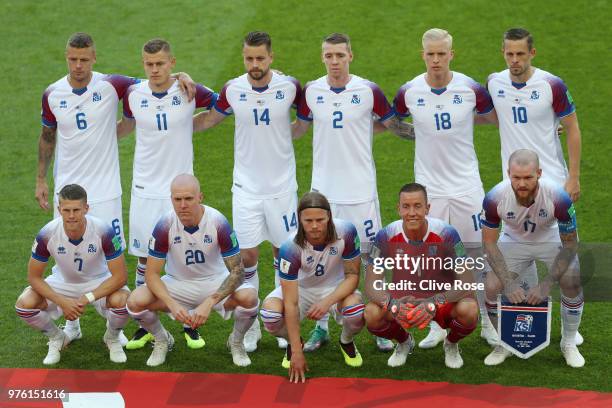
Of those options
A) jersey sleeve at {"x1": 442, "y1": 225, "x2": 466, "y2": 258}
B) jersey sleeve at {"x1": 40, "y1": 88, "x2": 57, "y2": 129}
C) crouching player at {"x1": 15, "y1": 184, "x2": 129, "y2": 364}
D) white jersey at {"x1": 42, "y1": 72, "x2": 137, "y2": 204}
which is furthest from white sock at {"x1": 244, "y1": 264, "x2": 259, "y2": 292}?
jersey sleeve at {"x1": 40, "y1": 88, "x2": 57, "y2": 129}

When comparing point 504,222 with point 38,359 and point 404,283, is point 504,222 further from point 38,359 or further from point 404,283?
point 38,359

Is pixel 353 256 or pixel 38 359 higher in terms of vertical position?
pixel 353 256

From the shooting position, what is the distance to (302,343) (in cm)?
951

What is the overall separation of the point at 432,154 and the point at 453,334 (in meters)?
1.46

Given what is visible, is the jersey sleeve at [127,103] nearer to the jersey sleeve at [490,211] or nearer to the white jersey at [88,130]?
the white jersey at [88,130]

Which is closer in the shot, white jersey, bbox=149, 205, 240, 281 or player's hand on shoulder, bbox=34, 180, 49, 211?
white jersey, bbox=149, 205, 240, 281

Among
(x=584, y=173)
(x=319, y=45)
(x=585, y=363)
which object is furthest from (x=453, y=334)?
(x=319, y=45)

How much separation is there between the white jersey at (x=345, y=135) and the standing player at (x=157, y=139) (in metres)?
1.06

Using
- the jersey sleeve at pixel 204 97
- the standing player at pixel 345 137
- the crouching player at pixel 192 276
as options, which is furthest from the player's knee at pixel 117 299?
the jersey sleeve at pixel 204 97

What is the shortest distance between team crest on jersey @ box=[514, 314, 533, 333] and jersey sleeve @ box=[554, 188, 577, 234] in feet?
2.39

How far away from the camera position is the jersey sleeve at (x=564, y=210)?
9102 mm

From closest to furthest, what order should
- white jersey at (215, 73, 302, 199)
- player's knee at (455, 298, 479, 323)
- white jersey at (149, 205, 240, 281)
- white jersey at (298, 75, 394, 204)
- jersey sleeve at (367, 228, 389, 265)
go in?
1. player's knee at (455, 298, 479, 323)
2. jersey sleeve at (367, 228, 389, 265)
3. white jersey at (149, 205, 240, 281)
4. white jersey at (298, 75, 394, 204)
5. white jersey at (215, 73, 302, 199)

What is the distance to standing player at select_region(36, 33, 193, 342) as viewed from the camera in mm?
9961

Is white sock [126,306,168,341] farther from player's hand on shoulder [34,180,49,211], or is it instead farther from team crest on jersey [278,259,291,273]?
player's hand on shoulder [34,180,49,211]
